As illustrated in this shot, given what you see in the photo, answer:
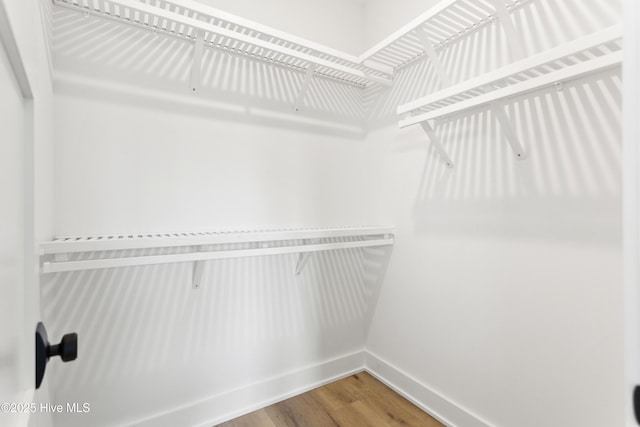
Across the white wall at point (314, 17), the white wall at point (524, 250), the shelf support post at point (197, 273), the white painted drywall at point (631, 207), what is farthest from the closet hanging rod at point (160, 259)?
the white wall at point (314, 17)

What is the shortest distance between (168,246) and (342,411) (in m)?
1.18

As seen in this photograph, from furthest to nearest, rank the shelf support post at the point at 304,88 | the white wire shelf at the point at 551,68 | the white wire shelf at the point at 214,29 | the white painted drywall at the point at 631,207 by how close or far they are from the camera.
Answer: the shelf support post at the point at 304,88, the white wire shelf at the point at 214,29, the white wire shelf at the point at 551,68, the white painted drywall at the point at 631,207

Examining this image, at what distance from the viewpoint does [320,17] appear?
5.53 ft

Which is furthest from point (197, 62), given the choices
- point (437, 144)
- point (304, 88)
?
point (437, 144)

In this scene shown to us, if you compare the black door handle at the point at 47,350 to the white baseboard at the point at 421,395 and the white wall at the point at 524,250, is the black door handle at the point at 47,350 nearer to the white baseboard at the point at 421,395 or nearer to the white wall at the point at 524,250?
the white wall at the point at 524,250

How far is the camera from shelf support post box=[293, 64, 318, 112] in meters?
1.41

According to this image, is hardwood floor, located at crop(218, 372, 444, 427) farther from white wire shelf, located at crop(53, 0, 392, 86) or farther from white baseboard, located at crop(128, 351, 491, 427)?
white wire shelf, located at crop(53, 0, 392, 86)

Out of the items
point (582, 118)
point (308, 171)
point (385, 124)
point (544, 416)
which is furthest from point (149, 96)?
point (544, 416)

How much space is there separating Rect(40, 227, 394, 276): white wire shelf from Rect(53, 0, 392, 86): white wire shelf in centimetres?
77

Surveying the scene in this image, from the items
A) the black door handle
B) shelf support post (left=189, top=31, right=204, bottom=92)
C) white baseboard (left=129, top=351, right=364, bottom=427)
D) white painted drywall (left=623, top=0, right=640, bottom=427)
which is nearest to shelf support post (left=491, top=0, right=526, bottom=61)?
white painted drywall (left=623, top=0, right=640, bottom=427)

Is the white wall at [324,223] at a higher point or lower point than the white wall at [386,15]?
lower

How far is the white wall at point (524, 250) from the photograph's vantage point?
89cm

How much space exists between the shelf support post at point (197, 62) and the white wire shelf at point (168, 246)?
0.69 metres

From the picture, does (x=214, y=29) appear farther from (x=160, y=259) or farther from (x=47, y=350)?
(x=47, y=350)
